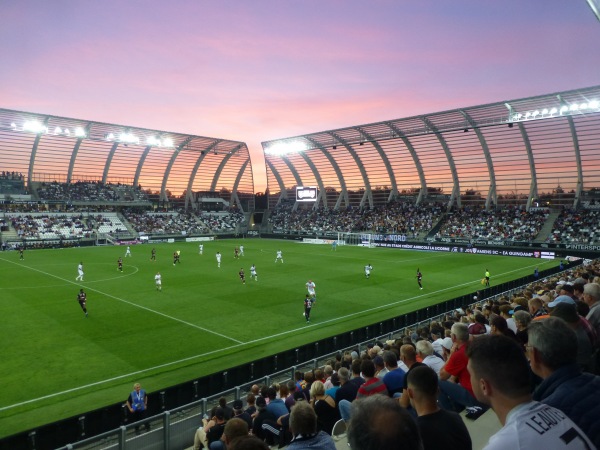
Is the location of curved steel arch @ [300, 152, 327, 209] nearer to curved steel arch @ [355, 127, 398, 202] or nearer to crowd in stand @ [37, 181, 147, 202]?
curved steel arch @ [355, 127, 398, 202]

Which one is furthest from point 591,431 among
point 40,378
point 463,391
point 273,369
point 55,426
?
point 40,378

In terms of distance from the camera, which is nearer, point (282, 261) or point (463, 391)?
point (463, 391)

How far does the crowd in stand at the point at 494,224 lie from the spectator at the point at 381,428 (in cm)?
6114

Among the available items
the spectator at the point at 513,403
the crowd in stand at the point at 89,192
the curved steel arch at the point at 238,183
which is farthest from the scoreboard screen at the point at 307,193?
the spectator at the point at 513,403

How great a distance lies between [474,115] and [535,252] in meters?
18.6

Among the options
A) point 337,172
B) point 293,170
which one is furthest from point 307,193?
point 293,170

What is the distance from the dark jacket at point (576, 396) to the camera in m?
2.96

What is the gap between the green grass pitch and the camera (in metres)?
15.2

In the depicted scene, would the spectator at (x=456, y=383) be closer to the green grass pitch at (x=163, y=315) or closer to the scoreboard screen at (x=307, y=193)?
the green grass pitch at (x=163, y=315)

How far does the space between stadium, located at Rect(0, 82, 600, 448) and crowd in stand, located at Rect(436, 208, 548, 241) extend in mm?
320

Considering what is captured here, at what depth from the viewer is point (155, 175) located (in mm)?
84875

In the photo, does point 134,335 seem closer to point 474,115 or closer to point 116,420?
point 116,420

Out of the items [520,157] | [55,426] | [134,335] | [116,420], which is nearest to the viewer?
[55,426]

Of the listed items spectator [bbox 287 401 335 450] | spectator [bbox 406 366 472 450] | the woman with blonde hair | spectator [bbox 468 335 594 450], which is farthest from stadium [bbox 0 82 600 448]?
spectator [bbox 468 335 594 450]
